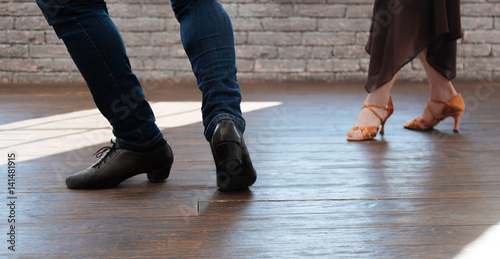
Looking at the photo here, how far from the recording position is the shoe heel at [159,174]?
118cm

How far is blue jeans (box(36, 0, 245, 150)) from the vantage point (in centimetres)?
102

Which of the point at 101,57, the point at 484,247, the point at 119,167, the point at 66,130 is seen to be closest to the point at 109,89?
the point at 101,57

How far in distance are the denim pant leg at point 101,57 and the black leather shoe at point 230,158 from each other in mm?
196

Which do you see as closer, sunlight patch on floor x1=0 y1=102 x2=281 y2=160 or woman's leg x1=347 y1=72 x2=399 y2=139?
sunlight patch on floor x1=0 y1=102 x2=281 y2=160

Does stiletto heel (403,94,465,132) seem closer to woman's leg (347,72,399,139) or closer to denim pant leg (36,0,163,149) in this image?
woman's leg (347,72,399,139)

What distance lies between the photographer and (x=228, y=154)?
1.01 meters

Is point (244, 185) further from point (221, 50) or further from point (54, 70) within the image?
point (54, 70)

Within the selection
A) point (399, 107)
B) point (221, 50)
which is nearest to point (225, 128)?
point (221, 50)

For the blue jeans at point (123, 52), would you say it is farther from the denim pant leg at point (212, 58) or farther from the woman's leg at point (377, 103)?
the woman's leg at point (377, 103)

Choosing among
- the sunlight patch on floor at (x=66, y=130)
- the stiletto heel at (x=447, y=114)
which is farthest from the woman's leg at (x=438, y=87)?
the sunlight patch on floor at (x=66, y=130)

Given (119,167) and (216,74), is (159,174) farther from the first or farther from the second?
(216,74)

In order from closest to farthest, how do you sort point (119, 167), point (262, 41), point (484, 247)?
point (484, 247) < point (119, 167) < point (262, 41)

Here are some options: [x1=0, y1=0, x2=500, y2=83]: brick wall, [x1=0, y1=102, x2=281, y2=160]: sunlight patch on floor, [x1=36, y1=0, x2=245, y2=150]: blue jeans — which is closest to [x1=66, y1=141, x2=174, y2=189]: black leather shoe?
[x1=36, y1=0, x2=245, y2=150]: blue jeans

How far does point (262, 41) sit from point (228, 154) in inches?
110
